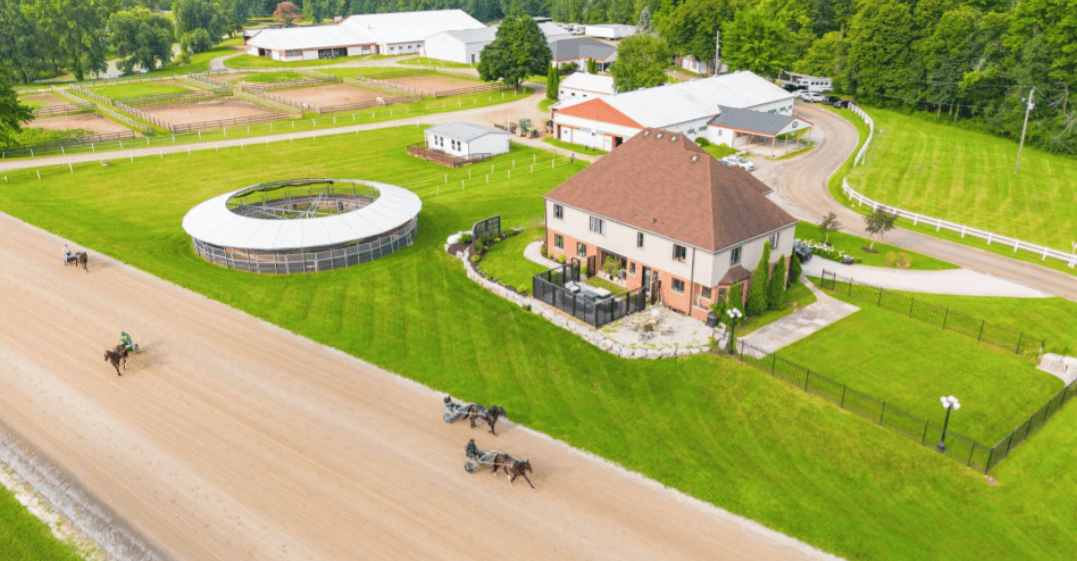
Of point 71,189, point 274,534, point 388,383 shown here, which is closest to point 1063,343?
point 388,383

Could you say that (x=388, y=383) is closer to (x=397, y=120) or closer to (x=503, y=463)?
(x=503, y=463)

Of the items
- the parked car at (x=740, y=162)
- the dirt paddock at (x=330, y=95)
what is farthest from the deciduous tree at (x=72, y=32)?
the parked car at (x=740, y=162)

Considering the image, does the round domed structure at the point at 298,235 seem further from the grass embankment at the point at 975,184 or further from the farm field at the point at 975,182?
the farm field at the point at 975,182

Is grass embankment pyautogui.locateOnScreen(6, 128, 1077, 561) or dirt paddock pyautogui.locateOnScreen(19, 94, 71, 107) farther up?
dirt paddock pyautogui.locateOnScreen(19, 94, 71, 107)

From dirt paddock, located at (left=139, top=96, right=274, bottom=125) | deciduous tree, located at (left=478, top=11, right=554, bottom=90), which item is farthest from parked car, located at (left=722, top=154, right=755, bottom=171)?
dirt paddock, located at (left=139, top=96, right=274, bottom=125)

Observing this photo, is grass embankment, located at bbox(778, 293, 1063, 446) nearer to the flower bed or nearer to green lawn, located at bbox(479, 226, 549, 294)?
the flower bed

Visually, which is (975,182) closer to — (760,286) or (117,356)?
(760,286)
